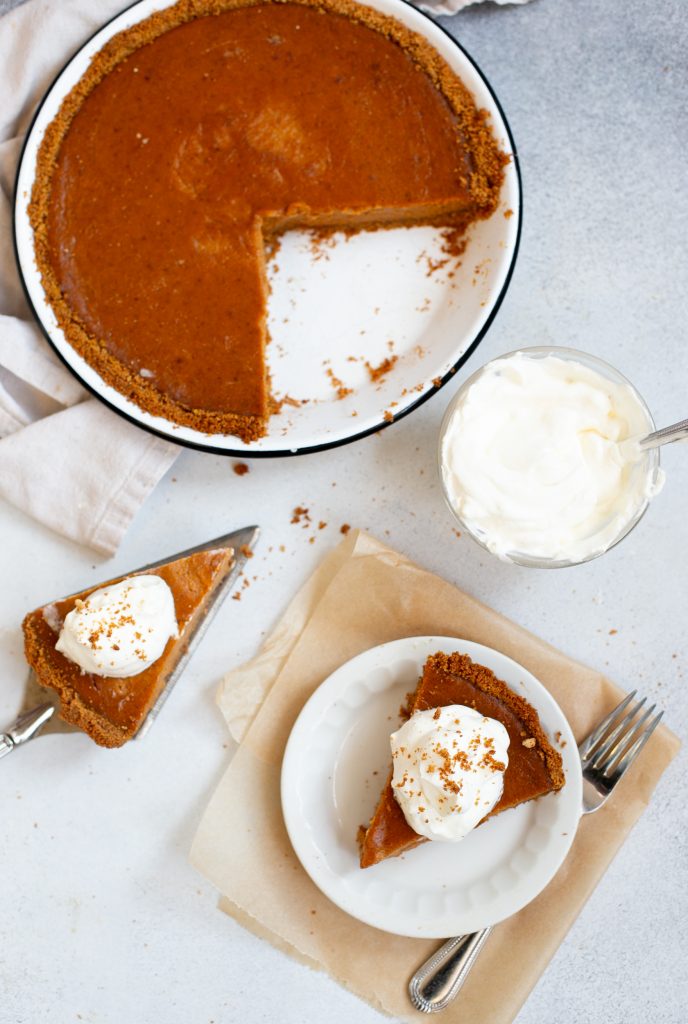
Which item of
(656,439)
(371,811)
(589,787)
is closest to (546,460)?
(656,439)

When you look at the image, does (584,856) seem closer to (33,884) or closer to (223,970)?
(223,970)

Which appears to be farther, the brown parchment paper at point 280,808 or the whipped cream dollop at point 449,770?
the brown parchment paper at point 280,808

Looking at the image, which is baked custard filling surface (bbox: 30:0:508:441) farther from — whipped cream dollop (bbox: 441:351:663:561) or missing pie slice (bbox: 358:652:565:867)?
missing pie slice (bbox: 358:652:565:867)

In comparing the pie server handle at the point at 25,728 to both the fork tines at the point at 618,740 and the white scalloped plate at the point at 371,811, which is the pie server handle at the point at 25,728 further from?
the fork tines at the point at 618,740

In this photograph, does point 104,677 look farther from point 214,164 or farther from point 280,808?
point 214,164

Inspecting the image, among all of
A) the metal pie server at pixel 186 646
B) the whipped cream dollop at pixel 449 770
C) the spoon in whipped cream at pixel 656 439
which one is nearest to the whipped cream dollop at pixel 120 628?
the metal pie server at pixel 186 646

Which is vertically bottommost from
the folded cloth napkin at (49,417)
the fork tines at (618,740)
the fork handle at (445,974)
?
the fork handle at (445,974)

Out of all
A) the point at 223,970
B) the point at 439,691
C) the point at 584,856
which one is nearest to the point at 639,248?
the point at 439,691
